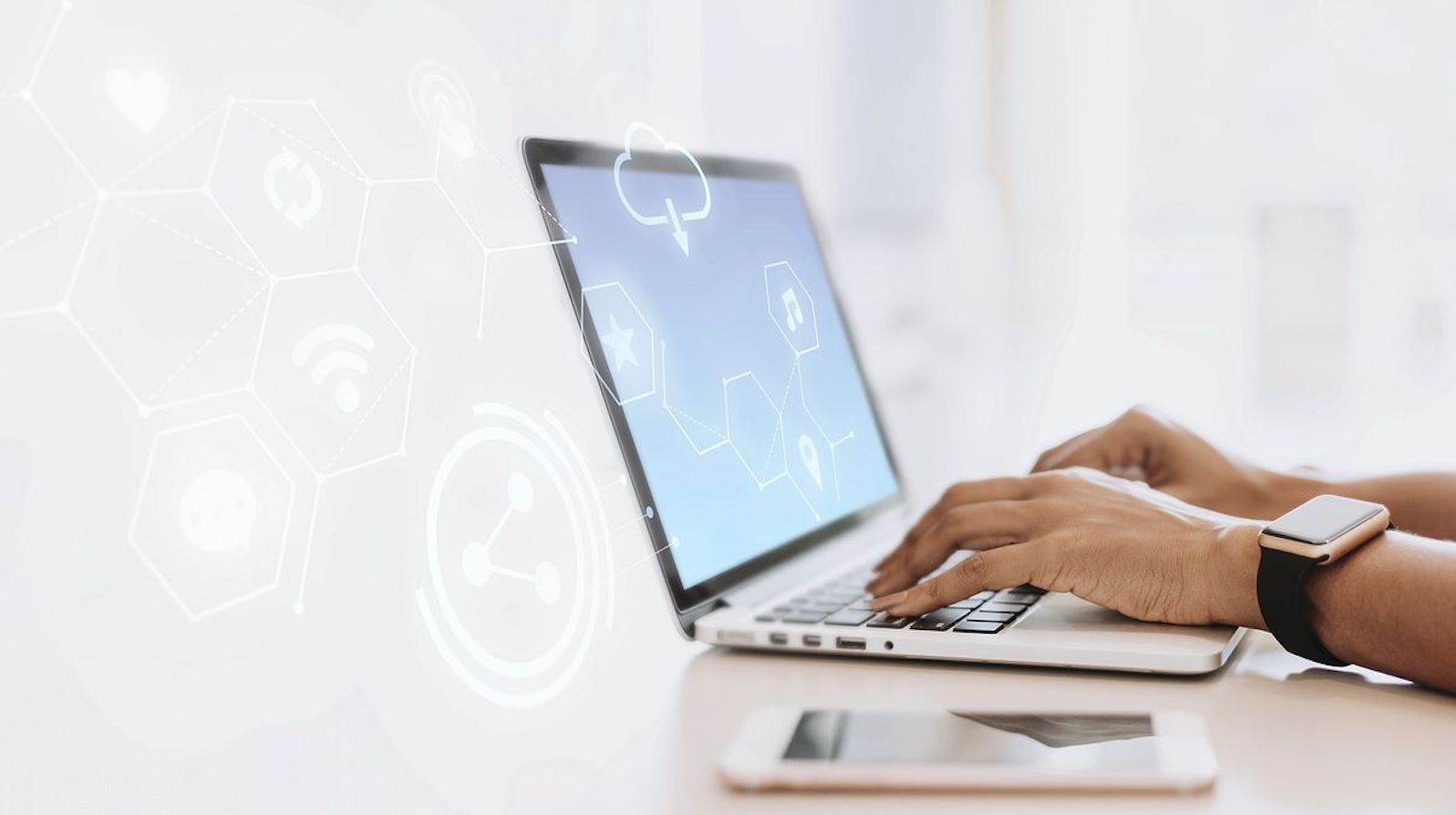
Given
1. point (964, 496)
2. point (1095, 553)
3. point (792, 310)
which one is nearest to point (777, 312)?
point (792, 310)

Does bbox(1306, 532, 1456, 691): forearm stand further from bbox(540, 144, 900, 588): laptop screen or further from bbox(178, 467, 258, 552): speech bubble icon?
bbox(178, 467, 258, 552): speech bubble icon

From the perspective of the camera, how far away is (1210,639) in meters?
0.71

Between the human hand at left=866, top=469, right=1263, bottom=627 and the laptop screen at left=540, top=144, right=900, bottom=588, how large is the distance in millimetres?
131

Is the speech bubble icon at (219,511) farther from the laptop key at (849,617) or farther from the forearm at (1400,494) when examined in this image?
the forearm at (1400,494)

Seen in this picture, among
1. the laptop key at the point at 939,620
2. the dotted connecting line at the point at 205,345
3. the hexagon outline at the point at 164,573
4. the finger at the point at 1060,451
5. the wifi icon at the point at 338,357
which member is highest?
the dotted connecting line at the point at 205,345

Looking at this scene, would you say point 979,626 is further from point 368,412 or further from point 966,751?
point 368,412

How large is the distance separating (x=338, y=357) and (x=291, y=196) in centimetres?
8

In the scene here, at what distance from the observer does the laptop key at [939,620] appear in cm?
74

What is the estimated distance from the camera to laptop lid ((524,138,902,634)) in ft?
2.54

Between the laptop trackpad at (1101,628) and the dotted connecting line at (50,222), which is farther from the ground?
the dotted connecting line at (50,222)

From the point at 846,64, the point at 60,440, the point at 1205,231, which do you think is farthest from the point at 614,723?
the point at 1205,231

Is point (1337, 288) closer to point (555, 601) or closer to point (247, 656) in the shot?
point (555, 601)
